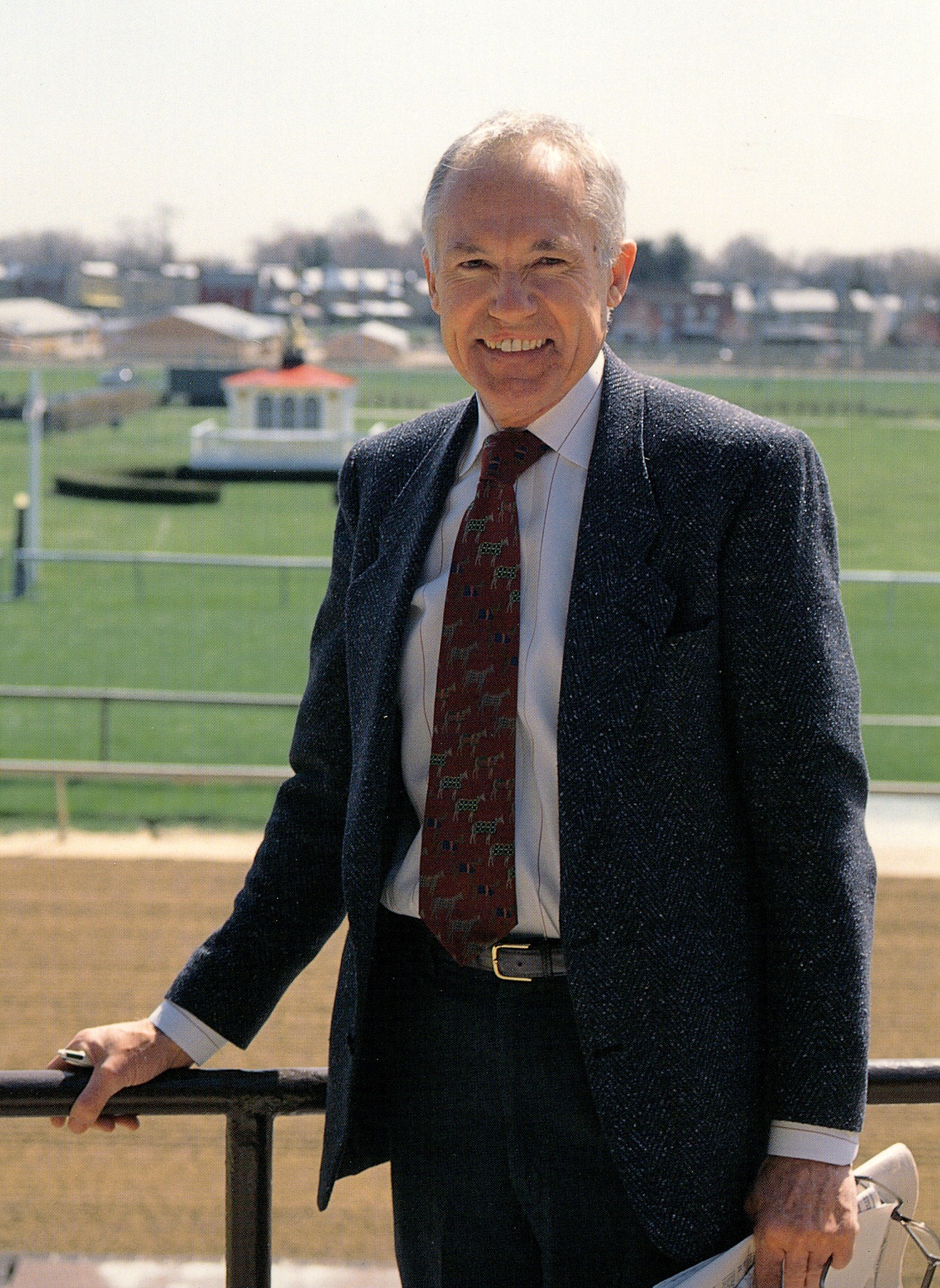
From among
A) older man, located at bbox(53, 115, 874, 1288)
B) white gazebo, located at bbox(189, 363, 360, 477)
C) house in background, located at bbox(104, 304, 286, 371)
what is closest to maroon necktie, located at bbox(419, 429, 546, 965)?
older man, located at bbox(53, 115, 874, 1288)

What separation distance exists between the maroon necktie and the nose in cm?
11

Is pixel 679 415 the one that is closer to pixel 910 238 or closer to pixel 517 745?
pixel 517 745

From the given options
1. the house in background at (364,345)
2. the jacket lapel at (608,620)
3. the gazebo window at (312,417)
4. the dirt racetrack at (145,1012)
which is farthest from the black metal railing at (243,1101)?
the house in background at (364,345)

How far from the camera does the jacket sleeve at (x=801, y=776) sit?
2.78ft

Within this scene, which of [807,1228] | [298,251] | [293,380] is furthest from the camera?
[298,251]

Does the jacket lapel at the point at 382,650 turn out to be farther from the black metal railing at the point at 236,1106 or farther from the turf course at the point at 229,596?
the turf course at the point at 229,596

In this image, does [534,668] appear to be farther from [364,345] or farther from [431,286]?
[364,345]

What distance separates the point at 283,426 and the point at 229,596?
9.02 metres

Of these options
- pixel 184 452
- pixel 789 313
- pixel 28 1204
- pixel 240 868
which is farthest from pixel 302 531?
pixel 28 1204

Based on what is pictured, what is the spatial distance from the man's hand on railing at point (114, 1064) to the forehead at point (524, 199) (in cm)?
55

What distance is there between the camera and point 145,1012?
23.4ft

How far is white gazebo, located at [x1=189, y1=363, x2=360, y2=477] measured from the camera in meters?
36.2

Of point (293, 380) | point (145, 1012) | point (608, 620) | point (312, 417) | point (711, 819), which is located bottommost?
point (145, 1012)

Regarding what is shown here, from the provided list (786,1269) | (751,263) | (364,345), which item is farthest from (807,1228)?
(751,263)
